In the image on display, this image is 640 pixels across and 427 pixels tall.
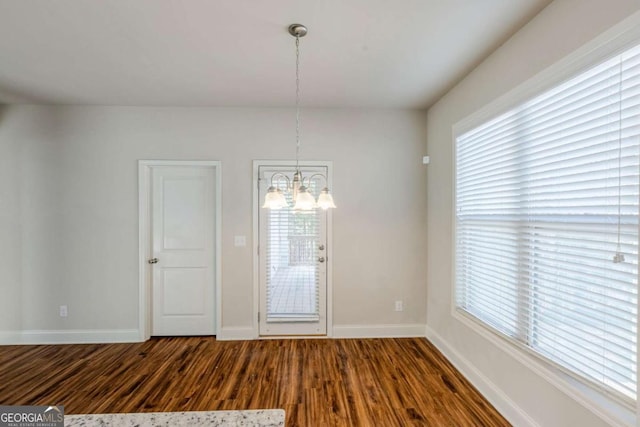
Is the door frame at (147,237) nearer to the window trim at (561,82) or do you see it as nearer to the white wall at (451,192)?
the white wall at (451,192)

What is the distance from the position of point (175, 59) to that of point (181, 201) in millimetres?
1639

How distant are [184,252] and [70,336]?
5.17 feet

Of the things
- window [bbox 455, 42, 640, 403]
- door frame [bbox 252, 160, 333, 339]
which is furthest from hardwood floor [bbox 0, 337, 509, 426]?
window [bbox 455, 42, 640, 403]

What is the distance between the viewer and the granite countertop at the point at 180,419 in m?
0.76

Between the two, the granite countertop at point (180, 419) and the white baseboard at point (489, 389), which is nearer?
the granite countertop at point (180, 419)

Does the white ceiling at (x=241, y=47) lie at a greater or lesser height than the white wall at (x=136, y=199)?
greater

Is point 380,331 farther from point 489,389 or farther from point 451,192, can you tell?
point 451,192

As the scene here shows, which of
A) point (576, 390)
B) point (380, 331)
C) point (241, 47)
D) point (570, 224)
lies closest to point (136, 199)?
point (241, 47)

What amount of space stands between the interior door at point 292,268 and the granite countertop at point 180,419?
2580mm

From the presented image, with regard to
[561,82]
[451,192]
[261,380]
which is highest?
[561,82]

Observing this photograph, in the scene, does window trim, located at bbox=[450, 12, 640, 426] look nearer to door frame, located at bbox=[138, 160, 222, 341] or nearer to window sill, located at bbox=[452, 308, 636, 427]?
window sill, located at bbox=[452, 308, 636, 427]

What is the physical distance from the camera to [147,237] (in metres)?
3.35

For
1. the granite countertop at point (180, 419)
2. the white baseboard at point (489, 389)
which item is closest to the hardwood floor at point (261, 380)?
the white baseboard at point (489, 389)

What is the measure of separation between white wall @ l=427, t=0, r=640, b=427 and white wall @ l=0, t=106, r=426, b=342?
0.88 feet
